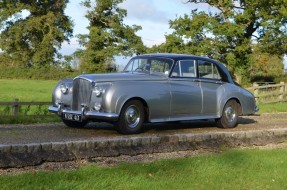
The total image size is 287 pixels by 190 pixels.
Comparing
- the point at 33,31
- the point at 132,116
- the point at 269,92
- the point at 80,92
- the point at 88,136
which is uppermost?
the point at 33,31

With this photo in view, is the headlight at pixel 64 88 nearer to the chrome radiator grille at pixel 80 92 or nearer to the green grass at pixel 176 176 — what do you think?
the chrome radiator grille at pixel 80 92

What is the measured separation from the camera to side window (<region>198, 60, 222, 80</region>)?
1126 centimetres

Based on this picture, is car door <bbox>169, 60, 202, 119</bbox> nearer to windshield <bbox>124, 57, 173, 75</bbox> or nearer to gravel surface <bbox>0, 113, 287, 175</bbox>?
windshield <bbox>124, 57, 173, 75</bbox>

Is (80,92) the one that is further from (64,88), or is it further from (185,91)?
(185,91)

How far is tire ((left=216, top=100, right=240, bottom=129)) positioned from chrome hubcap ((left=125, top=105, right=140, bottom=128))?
2.97 metres

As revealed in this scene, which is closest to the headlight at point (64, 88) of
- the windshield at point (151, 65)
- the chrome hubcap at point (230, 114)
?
the windshield at point (151, 65)

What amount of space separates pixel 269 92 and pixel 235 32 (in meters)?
16.9

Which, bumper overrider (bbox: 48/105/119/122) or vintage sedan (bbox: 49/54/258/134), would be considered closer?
bumper overrider (bbox: 48/105/119/122)

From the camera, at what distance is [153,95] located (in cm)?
971

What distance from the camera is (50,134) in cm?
934

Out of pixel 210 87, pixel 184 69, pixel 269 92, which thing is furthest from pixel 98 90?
pixel 269 92

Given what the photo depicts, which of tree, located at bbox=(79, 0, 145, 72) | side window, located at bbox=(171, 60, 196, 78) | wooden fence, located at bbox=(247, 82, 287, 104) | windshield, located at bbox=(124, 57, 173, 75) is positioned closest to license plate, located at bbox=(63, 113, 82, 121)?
windshield, located at bbox=(124, 57, 173, 75)

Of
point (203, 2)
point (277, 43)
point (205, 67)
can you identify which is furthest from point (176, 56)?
point (203, 2)

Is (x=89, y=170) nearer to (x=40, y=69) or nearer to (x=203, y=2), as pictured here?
(x=203, y=2)
